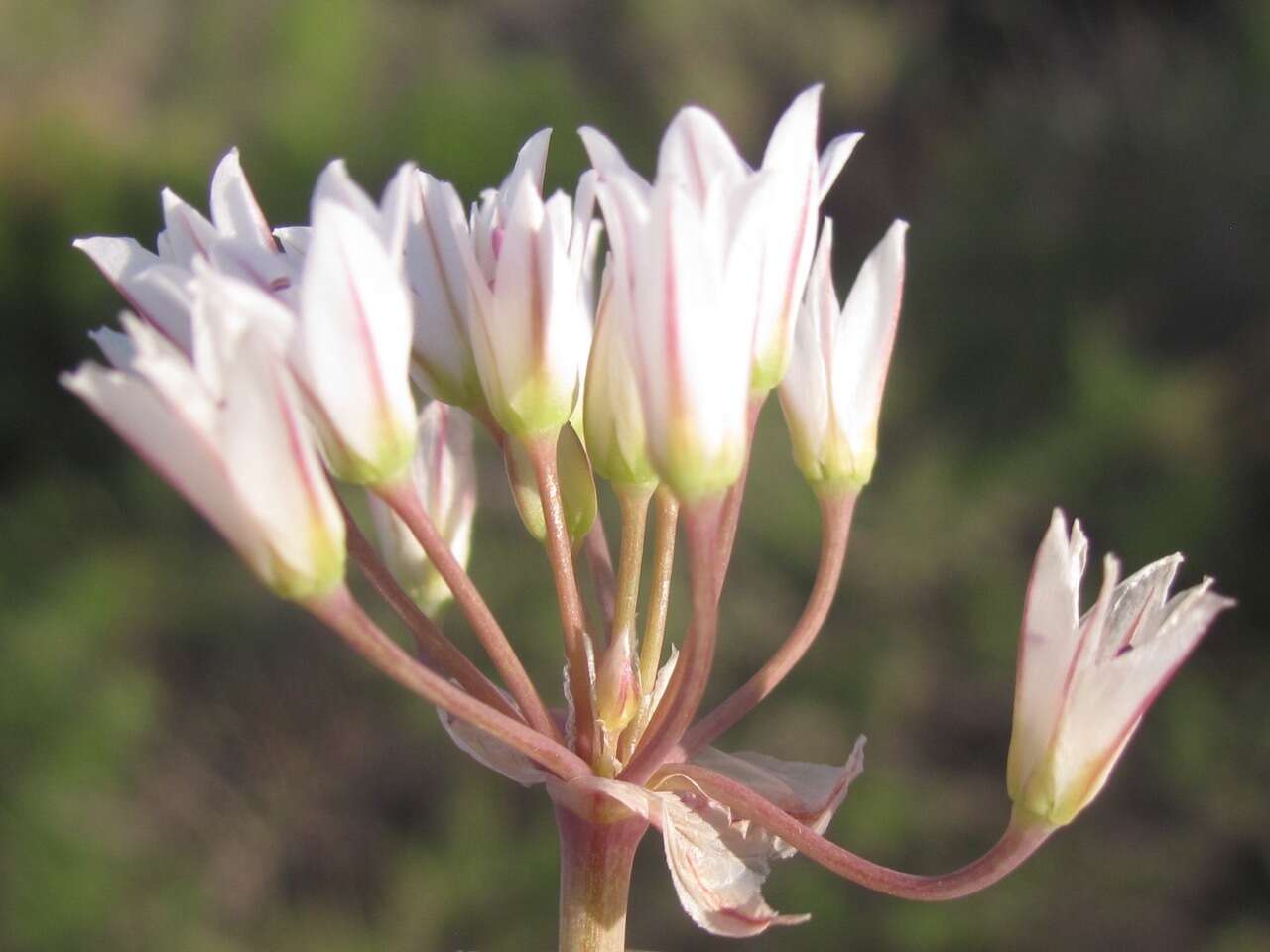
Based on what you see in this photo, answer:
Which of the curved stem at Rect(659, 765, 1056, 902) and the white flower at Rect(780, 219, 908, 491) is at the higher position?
the white flower at Rect(780, 219, 908, 491)

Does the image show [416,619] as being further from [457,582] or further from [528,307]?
[528,307]

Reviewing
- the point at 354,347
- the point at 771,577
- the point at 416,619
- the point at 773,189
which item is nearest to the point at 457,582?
the point at 416,619

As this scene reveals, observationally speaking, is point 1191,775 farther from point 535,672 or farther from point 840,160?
point 840,160

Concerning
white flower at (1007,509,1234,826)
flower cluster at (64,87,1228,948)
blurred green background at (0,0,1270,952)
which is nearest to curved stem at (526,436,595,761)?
flower cluster at (64,87,1228,948)

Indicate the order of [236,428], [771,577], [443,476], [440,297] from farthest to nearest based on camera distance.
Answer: [771,577], [443,476], [440,297], [236,428]

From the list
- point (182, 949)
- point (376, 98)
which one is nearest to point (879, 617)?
point (182, 949)

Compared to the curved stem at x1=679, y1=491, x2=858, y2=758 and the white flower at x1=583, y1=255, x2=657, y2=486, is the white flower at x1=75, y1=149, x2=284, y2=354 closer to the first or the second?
the white flower at x1=583, y1=255, x2=657, y2=486

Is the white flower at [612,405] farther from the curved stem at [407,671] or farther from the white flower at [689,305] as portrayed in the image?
the curved stem at [407,671]
